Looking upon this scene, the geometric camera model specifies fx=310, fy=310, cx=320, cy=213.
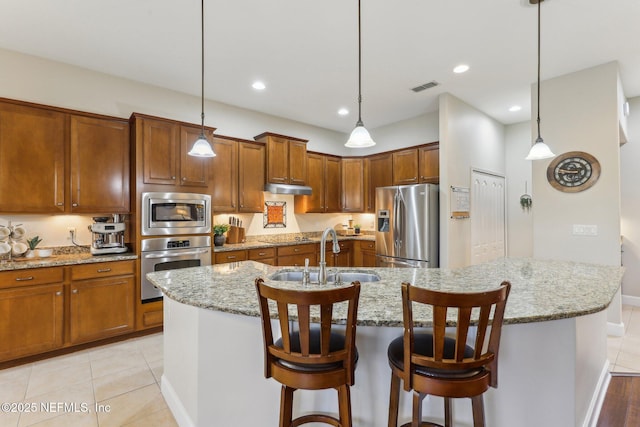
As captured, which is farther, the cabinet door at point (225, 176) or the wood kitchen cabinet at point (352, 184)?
the wood kitchen cabinet at point (352, 184)

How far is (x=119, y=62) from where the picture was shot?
3258 millimetres

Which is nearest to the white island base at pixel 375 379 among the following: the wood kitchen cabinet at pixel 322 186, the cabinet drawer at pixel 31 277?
the cabinet drawer at pixel 31 277

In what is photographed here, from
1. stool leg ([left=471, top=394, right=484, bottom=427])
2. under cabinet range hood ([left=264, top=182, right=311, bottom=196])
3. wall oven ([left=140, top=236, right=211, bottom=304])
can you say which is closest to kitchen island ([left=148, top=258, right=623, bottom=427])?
stool leg ([left=471, top=394, right=484, bottom=427])

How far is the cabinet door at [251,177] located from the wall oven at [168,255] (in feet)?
2.84

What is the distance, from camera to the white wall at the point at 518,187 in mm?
5328

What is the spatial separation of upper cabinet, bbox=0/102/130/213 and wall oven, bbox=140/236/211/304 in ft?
1.78

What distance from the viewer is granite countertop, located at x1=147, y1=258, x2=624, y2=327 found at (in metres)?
1.44

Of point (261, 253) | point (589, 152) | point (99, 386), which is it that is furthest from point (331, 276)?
point (589, 152)

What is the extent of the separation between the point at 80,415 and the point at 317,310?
1.99 meters

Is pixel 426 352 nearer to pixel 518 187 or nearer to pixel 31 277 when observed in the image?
pixel 31 277

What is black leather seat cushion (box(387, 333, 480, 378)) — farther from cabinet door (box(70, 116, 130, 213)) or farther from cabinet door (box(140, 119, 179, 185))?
cabinet door (box(70, 116, 130, 213))

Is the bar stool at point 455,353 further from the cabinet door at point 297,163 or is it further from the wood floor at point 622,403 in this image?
the cabinet door at point 297,163

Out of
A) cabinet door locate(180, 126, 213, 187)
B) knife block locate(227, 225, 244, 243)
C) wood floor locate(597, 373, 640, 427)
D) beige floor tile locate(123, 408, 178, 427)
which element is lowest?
beige floor tile locate(123, 408, 178, 427)

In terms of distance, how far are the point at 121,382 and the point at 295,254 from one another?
2.58 meters
